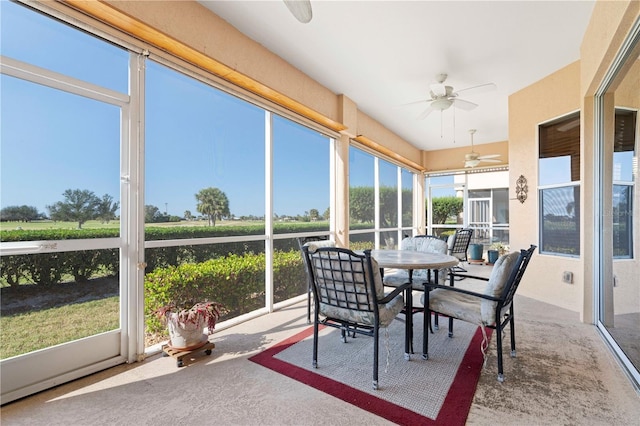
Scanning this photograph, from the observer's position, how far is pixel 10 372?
174 cm

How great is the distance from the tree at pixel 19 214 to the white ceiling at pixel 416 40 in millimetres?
2103

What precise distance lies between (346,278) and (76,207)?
6.60 ft

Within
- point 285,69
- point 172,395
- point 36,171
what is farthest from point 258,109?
point 172,395

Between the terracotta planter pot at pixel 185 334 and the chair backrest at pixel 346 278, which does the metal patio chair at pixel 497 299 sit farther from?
the terracotta planter pot at pixel 185 334

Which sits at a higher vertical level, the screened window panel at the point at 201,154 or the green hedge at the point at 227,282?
the screened window panel at the point at 201,154

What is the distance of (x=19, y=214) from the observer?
182 centimetres

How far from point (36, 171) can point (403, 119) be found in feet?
17.5

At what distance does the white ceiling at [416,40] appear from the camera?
259 cm

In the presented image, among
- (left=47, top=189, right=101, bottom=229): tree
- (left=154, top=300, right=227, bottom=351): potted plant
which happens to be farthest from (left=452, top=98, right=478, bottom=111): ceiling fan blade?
(left=47, top=189, right=101, bottom=229): tree

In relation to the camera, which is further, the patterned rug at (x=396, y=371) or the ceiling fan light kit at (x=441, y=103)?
the ceiling fan light kit at (x=441, y=103)

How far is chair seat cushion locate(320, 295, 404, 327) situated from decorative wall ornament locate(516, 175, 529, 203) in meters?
3.31

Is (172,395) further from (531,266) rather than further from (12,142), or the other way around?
(531,266)

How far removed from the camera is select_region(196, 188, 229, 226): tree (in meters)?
2.88

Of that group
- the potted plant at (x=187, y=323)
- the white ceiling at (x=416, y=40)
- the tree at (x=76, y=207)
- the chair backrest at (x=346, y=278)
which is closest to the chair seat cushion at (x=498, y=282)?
the chair backrest at (x=346, y=278)
